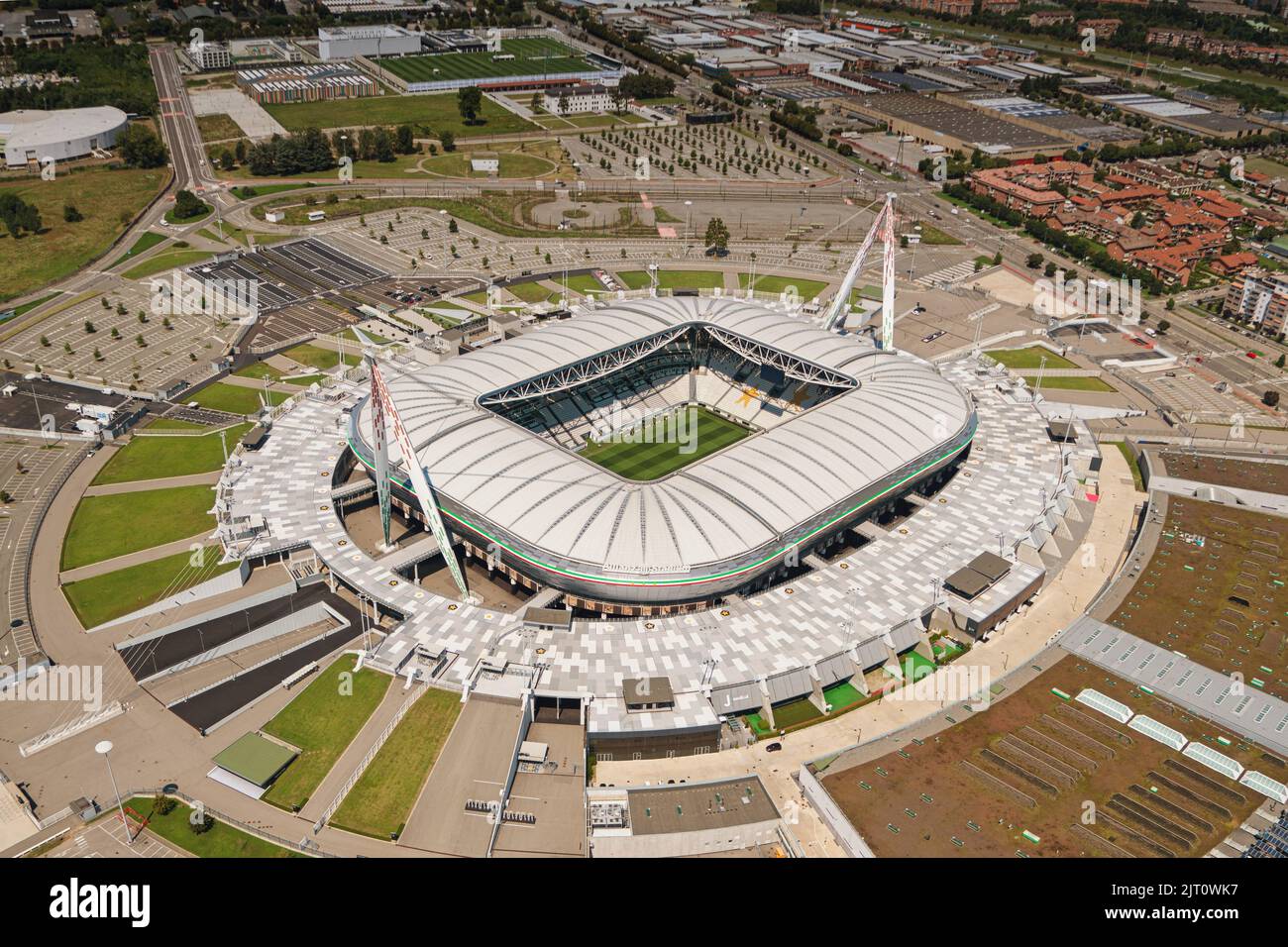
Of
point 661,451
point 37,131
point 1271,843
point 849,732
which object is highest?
point 37,131

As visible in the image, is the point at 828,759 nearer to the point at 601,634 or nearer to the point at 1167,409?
the point at 601,634

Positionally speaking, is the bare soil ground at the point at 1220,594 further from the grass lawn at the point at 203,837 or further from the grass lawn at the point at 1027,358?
the grass lawn at the point at 203,837

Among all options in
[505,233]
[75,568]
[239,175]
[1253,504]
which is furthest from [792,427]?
[239,175]

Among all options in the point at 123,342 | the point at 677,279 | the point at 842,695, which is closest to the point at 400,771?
the point at 842,695

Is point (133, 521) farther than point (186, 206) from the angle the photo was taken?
No

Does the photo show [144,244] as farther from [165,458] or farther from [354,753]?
[354,753]

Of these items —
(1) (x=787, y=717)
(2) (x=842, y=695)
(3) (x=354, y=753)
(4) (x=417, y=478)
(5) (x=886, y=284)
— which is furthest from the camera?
(5) (x=886, y=284)

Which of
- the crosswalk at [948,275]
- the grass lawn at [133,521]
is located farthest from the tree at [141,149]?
the crosswalk at [948,275]
